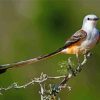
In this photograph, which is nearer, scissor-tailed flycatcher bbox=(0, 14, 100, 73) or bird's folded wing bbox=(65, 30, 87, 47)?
scissor-tailed flycatcher bbox=(0, 14, 100, 73)

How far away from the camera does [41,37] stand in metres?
12.2

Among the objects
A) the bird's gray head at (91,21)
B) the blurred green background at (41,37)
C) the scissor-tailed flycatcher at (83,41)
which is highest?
the blurred green background at (41,37)

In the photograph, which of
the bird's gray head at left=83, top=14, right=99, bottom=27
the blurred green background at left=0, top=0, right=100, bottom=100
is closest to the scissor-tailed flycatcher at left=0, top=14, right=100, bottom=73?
the bird's gray head at left=83, top=14, right=99, bottom=27

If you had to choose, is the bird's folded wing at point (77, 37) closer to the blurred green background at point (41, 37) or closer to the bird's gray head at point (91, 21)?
the bird's gray head at point (91, 21)

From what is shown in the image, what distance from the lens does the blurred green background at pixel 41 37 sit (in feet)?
33.6

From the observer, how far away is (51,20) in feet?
41.8

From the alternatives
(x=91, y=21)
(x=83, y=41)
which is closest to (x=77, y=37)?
(x=83, y=41)

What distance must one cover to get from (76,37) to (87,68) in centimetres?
436

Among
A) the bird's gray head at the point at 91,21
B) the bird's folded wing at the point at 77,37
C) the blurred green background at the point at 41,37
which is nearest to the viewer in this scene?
the bird's folded wing at the point at 77,37

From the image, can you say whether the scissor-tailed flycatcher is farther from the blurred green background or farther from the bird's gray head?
the blurred green background

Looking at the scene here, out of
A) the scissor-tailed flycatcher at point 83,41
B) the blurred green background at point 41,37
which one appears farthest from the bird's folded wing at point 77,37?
the blurred green background at point 41,37

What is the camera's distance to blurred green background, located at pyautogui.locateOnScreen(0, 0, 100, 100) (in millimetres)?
10227

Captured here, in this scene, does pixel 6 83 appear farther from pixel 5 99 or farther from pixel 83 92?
pixel 83 92

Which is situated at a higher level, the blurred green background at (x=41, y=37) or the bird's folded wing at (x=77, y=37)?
the blurred green background at (x=41, y=37)
